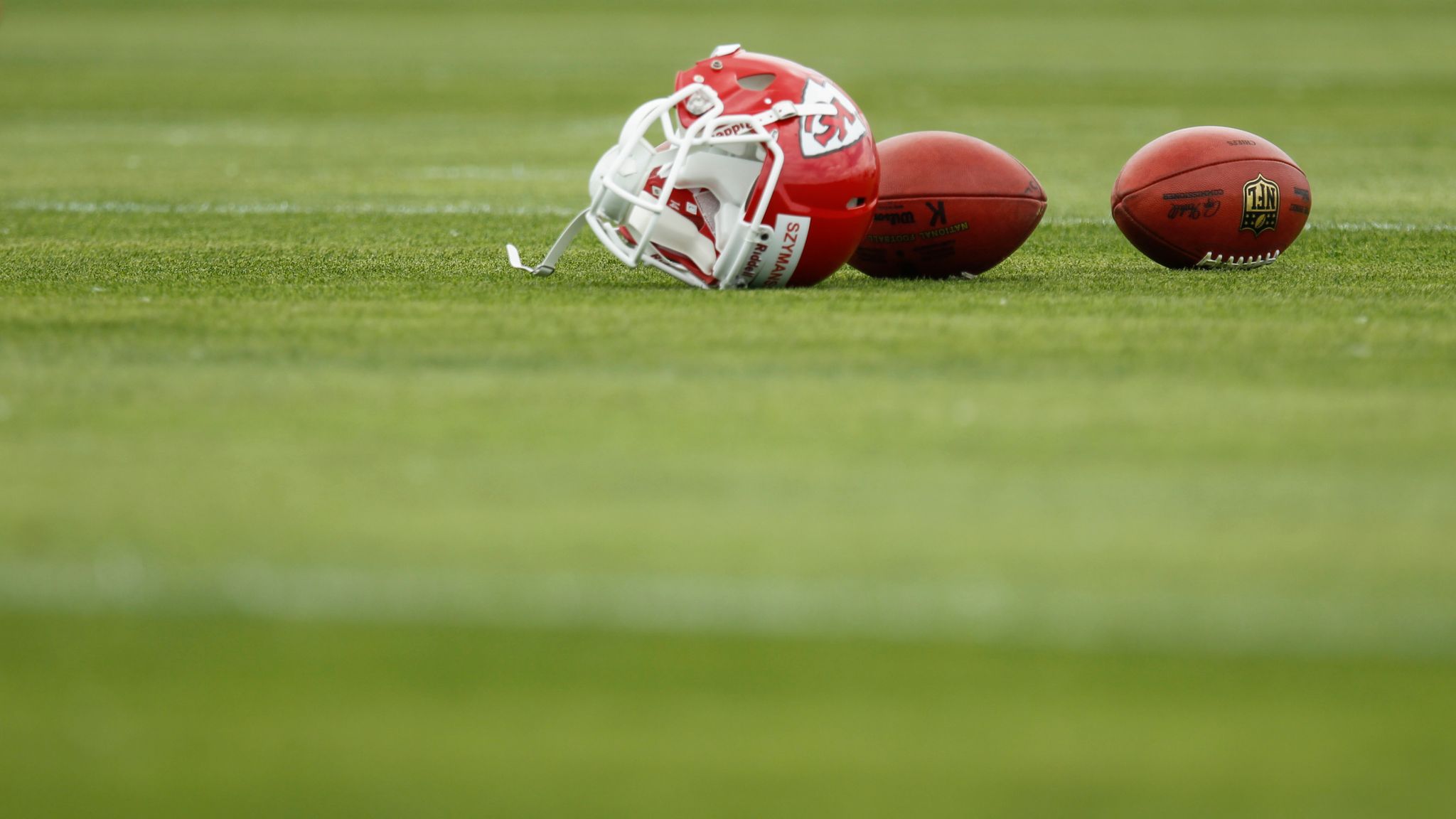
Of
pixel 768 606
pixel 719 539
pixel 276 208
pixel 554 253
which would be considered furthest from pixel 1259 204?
Result: pixel 276 208

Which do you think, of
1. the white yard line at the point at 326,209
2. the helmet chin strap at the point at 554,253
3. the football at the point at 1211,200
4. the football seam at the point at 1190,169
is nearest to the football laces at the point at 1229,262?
the football at the point at 1211,200

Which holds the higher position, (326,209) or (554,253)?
(554,253)

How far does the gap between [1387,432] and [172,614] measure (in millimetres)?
2271

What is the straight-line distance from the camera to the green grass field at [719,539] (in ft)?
7.26

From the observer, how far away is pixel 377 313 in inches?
200

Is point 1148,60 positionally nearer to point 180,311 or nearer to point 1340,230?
point 1340,230

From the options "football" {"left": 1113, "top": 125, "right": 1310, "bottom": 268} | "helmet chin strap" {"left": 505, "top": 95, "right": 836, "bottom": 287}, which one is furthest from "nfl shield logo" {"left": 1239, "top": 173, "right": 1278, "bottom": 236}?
"helmet chin strap" {"left": 505, "top": 95, "right": 836, "bottom": 287}

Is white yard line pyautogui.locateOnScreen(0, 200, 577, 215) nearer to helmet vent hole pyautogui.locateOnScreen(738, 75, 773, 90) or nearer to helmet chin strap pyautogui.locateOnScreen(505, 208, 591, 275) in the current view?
helmet chin strap pyautogui.locateOnScreen(505, 208, 591, 275)

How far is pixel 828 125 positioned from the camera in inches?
214

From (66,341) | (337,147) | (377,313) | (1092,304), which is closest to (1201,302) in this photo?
(1092,304)

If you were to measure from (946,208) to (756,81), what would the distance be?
77cm

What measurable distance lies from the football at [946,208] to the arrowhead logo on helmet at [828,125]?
13.0 inches

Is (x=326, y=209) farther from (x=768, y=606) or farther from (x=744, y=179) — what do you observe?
(x=768, y=606)

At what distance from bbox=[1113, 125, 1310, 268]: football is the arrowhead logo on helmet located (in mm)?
1270
